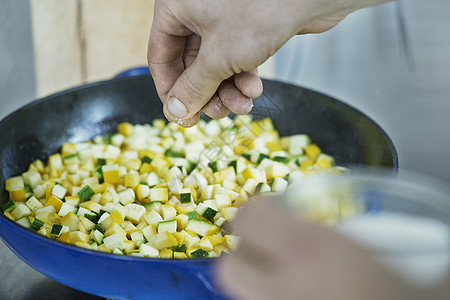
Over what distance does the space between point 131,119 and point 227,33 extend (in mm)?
635

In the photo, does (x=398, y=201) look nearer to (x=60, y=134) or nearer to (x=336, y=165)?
(x=336, y=165)

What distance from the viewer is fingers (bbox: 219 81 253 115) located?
957 millimetres

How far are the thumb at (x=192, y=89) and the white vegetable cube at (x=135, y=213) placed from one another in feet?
0.62

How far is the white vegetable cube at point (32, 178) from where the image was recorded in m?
1.06

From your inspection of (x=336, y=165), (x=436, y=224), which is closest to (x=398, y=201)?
(x=436, y=224)

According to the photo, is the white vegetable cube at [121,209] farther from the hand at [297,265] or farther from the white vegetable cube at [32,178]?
the hand at [297,265]

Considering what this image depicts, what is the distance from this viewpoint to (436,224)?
1.43 ft

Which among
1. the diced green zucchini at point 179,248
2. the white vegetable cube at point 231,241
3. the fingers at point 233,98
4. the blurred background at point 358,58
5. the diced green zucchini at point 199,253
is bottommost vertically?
the blurred background at point 358,58

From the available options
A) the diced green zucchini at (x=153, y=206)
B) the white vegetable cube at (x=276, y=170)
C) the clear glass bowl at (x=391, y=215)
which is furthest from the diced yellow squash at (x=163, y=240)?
the clear glass bowl at (x=391, y=215)

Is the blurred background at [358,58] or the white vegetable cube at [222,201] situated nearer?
the white vegetable cube at [222,201]

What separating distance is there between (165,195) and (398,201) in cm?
61

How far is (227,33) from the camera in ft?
2.43

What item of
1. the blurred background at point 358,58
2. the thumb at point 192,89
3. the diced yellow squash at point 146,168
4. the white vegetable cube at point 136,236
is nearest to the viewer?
the thumb at point 192,89

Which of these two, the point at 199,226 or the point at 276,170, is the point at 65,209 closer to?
the point at 199,226
